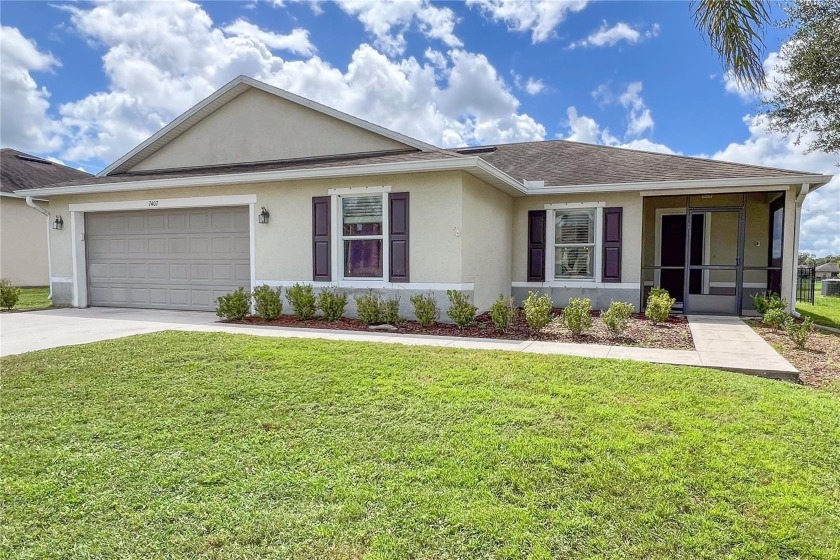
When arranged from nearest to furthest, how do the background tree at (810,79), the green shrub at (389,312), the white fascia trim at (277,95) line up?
1. the green shrub at (389,312)
2. the background tree at (810,79)
3. the white fascia trim at (277,95)

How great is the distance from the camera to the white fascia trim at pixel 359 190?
9.13m

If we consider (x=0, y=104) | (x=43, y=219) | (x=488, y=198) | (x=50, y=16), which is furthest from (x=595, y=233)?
(x=43, y=219)

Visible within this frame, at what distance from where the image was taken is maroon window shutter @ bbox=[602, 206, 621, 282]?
10.6 meters

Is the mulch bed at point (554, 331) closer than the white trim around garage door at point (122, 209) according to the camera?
Yes

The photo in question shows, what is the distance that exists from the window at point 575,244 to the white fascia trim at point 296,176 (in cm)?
156

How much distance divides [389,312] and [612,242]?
546cm

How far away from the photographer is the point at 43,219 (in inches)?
679

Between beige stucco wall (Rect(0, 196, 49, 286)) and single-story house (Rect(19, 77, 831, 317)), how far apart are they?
6352mm

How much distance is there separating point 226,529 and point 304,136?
10062 millimetres

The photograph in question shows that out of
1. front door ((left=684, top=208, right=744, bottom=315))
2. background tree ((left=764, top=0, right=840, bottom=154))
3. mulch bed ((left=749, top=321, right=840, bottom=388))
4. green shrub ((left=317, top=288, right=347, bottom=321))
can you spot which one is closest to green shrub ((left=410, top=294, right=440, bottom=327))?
green shrub ((left=317, top=288, right=347, bottom=321))

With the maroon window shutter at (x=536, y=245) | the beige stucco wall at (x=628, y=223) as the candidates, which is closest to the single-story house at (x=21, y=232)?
the maroon window shutter at (x=536, y=245)

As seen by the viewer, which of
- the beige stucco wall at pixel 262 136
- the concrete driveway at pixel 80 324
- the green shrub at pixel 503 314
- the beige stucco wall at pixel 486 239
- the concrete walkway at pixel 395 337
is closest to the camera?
the concrete walkway at pixel 395 337

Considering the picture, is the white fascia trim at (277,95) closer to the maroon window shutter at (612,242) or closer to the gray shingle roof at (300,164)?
the gray shingle roof at (300,164)

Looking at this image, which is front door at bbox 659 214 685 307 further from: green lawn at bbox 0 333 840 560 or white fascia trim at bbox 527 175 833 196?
green lawn at bbox 0 333 840 560
